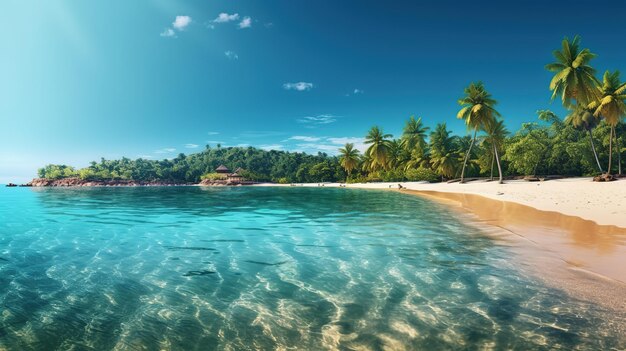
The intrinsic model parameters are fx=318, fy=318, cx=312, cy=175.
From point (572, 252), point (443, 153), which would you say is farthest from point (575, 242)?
point (443, 153)

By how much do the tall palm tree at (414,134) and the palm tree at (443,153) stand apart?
454 centimetres

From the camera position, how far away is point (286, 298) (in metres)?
6.27

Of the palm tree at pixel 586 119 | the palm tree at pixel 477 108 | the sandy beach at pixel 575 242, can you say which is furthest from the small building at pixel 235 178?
the sandy beach at pixel 575 242

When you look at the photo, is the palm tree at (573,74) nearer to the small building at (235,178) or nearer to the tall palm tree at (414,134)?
the tall palm tree at (414,134)

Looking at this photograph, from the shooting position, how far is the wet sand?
20.6 feet

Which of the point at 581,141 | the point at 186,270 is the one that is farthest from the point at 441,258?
the point at 581,141

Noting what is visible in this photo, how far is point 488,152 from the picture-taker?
54.4 meters

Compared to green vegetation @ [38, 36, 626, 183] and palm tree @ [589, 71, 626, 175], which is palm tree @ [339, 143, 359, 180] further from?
palm tree @ [589, 71, 626, 175]

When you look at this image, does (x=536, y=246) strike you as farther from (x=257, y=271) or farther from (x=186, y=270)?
(x=186, y=270)

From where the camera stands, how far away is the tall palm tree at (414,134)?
63047mm

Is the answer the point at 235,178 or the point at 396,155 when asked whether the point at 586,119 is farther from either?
the point at 235,178

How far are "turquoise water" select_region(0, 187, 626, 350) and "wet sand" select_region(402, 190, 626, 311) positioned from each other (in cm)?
57

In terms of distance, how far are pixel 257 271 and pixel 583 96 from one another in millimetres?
40244

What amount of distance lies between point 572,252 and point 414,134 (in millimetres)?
57669
